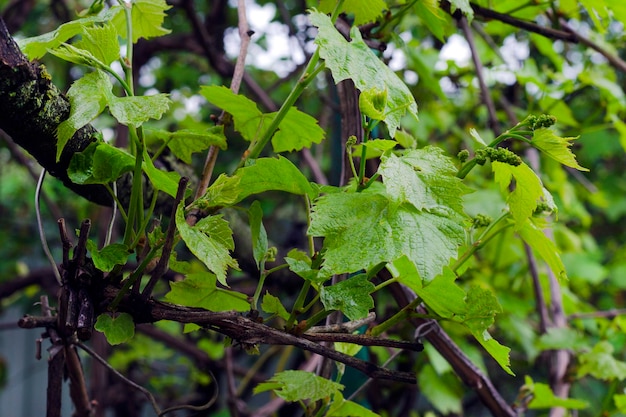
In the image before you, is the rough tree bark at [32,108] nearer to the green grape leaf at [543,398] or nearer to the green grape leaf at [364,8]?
the green grape leaf at [364,8]

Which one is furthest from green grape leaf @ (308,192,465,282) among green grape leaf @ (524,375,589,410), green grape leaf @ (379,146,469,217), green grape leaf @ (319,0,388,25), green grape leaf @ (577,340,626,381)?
green grape leaf @ (577,340,626,381)

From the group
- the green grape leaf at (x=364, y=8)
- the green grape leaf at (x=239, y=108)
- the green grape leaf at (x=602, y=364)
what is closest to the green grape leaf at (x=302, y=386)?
the green grape leaf at (x=239, y=108)

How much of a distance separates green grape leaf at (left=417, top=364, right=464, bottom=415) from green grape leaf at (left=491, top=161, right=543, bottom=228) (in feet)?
2.91

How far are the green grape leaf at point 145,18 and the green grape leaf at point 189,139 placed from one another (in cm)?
14

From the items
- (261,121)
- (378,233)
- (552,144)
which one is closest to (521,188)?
(552,144)

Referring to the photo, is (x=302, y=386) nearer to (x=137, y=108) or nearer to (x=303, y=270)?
(x=303, y=270)

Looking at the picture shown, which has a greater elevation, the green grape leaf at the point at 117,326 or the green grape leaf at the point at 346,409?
the green grape leaf at the point at 117,326

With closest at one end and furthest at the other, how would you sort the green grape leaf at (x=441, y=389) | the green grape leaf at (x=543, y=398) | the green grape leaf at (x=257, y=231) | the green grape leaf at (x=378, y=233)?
the green grape leaf at (x=378, y=233), the green grape leaf at (x=257, y=231), the green grape leaf at (x=543, y=398), the green grape leaf at (x=441, y=389)

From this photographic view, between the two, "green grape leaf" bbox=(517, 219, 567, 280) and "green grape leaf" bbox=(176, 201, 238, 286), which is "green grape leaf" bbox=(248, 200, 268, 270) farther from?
"green grape leaf" bbox=(517, 219, 567, 280)

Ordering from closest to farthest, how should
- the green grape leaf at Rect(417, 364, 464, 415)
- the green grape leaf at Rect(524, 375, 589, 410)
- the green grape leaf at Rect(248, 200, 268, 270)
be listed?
the green grape leaf at Rect(248, 200, 268, 270) < the green grape leaf at Rect(524, 375, 589, 410) < the green grape leaf at Rect(417, 364, 464, 415)

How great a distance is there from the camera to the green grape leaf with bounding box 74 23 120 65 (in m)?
0.49

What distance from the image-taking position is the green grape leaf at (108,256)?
491mm

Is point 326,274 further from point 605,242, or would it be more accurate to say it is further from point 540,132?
point 605,242

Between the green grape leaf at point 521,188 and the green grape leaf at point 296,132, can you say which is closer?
the green grape leaf at point 521,188
